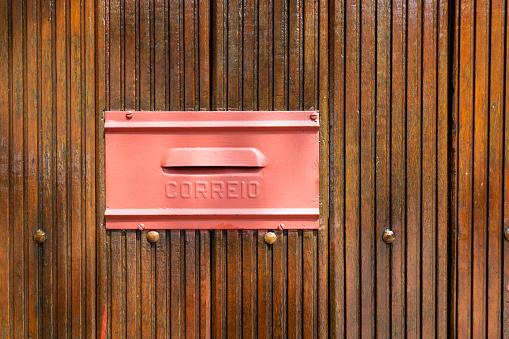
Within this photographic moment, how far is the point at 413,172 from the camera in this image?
42.7 inches

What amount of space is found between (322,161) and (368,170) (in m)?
0.15

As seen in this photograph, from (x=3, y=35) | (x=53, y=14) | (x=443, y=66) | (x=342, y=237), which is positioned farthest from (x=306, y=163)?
(x=3, y=35)

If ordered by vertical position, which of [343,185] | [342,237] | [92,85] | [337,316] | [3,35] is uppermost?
[3,35]

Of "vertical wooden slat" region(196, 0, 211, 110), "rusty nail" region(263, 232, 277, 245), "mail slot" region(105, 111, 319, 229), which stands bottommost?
"rusty nail" region(263, 232, 277, 245)

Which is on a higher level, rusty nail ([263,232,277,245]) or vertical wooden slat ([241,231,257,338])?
rusty nail ([263,232,277,245])

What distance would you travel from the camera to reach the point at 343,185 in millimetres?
1092

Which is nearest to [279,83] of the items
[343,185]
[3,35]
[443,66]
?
[343,185]

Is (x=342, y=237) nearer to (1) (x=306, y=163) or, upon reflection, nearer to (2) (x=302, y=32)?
(1) (x=306, y=163)

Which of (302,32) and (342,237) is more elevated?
(302,32)

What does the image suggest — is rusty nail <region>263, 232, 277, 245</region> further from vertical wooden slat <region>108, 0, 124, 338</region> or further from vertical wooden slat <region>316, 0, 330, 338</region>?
vertical wooden slat <region>108, 0, 124, 338</region>

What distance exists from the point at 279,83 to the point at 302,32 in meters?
0.17

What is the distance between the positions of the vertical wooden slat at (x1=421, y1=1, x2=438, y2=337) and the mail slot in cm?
34

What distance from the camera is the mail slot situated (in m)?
1.07

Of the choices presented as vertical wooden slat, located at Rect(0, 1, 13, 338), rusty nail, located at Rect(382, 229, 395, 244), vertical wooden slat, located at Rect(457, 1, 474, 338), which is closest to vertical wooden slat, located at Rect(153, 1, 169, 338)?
vertical wooden slat, located at Rect(0, 1, 13, 338)
